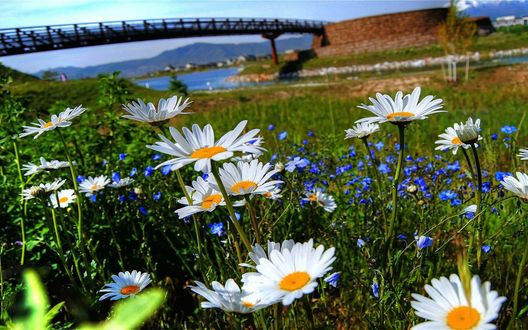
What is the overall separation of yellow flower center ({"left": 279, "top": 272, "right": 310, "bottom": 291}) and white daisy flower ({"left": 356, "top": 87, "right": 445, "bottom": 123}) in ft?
1.51

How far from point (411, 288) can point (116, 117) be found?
9.07ft

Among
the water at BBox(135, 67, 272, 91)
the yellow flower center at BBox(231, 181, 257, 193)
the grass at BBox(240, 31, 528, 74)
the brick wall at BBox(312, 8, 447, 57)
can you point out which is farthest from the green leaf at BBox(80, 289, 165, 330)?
the brick wall at BBox(312, 8, 447, 57)

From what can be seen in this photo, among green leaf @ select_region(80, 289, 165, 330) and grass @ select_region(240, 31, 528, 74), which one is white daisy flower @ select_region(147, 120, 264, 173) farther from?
grass @ select_region(240, 31, 528, 74)

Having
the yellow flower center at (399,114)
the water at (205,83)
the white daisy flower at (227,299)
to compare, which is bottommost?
the water at (205,83)

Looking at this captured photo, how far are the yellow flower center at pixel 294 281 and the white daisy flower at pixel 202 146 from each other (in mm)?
260

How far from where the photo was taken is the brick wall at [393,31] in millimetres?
35281

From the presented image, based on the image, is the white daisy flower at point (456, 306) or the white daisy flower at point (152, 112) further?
the white daisy flower at point (152, 112)

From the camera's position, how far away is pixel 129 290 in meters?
1.26

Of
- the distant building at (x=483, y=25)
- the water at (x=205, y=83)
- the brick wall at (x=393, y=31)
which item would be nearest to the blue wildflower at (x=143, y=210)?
the water at (x=205, y=83)

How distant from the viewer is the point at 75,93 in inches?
640

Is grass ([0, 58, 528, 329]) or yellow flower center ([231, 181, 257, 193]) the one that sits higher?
yellow flower center ([231, 181, 257, 193])

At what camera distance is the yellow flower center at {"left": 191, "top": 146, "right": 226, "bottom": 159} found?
3.01ft

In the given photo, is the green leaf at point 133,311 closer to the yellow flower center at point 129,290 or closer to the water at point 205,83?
the yellow flower center at point 129,290

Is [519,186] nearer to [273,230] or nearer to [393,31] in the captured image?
[273,230]
